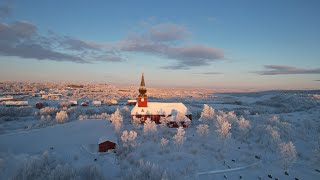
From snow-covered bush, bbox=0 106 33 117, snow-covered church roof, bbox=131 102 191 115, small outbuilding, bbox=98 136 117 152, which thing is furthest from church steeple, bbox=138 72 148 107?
snow-covered bush, bbox=0 106 33 117

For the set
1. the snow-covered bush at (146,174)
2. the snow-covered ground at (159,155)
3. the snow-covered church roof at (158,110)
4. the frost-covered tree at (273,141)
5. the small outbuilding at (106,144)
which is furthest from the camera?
the snow-covered church roof at (158,110)

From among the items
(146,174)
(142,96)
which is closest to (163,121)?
(142,96)

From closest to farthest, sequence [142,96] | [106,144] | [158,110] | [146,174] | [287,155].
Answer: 1. [146,174]
2. [287,155]
3. [106,144]
4. [158,110]
5. [142,96]

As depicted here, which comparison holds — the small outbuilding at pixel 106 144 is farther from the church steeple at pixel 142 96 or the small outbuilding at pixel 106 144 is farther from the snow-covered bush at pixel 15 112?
the snow-covered bush at pixel 15 112

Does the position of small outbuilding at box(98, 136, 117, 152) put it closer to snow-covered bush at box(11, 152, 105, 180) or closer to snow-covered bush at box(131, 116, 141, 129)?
snow-covered bush at box(11, 152, 105, 180)

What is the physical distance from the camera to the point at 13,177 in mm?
22156

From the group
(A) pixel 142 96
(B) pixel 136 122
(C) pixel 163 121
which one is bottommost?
(B) pixel 136 122

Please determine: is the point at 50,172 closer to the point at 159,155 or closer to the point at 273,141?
the point at 159,155

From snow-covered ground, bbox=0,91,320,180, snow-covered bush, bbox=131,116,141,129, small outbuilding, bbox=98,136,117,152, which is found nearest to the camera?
snow-covered ground, bbox=0,91,320,180

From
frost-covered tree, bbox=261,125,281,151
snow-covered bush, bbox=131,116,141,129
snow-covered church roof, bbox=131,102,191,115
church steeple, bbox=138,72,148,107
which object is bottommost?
frost-covered tree, bbox=261,125,281,151

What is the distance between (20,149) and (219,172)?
27062 millimetres

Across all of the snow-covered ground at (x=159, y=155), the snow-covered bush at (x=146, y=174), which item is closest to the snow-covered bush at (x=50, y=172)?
the snow-covered ground at (x=159, y=155)

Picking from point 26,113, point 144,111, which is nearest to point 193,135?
point 144,111

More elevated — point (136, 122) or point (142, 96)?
point (142, 96)
